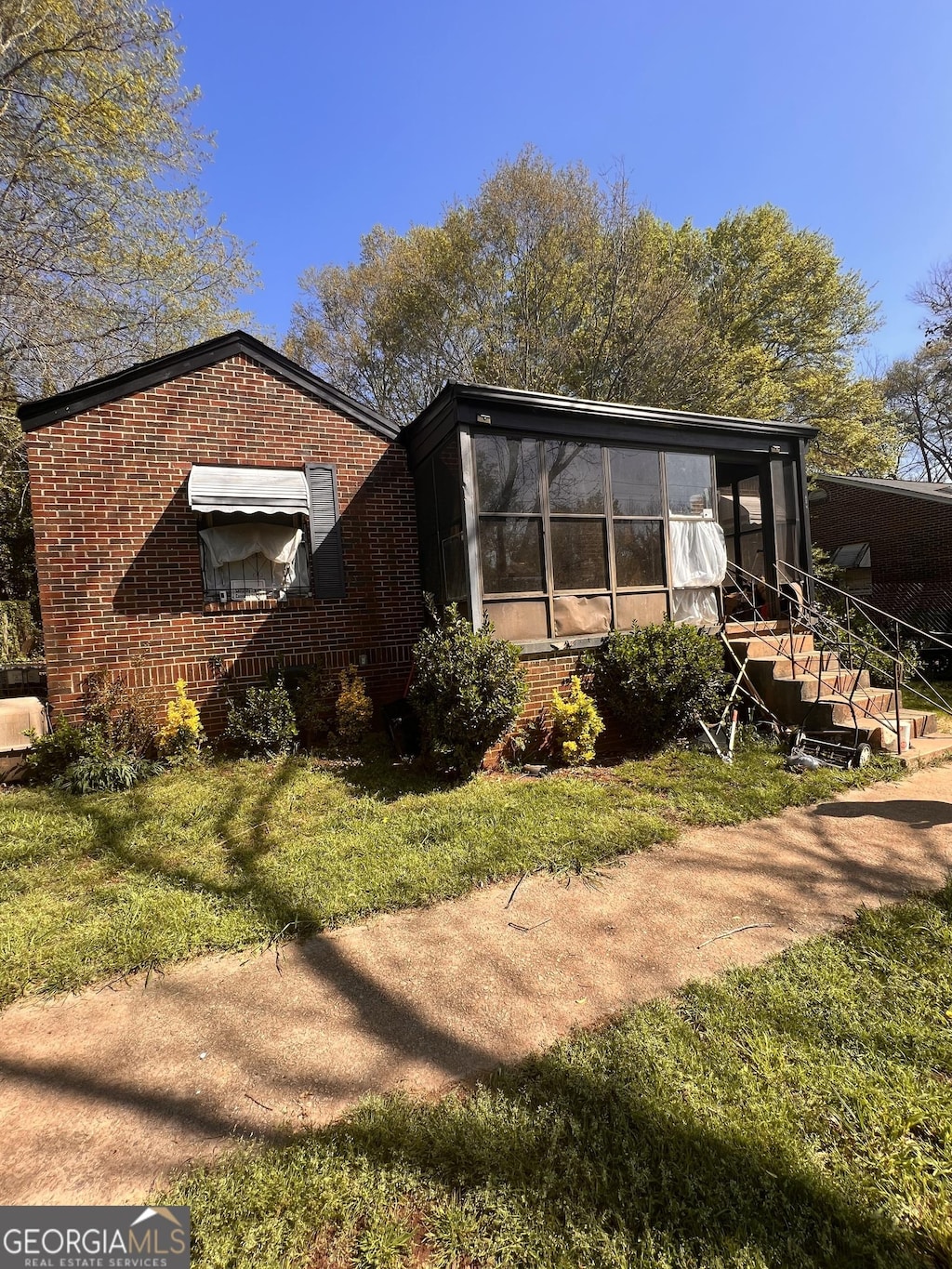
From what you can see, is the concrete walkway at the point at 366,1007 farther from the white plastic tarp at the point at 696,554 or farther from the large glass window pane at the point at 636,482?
the large glass window pane at the point at 636,482

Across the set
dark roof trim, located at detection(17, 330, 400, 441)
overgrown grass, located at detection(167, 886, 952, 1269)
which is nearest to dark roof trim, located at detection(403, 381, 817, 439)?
dark roof trim, located at detection(17, 330, 400, 441)

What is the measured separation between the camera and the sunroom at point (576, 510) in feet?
19.8

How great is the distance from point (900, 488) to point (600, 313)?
956 centimetres

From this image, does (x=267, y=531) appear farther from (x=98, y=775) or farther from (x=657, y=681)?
(x=657, y=681)

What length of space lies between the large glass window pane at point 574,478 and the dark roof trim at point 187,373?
2.23 metres

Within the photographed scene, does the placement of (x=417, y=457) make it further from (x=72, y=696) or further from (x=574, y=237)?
(x=574, y=237)

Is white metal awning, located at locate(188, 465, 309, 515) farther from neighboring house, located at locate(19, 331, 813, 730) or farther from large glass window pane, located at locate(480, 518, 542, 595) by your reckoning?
large glass window pane, located at locate(480, 518, 542, 595)

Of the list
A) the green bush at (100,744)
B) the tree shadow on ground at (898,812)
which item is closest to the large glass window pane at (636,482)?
the tree shadow on ground at (898,812)

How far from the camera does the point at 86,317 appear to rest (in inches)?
395

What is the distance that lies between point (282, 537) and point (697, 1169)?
637 centimetres

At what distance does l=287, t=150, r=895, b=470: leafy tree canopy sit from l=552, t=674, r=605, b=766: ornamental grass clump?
36.7 feet

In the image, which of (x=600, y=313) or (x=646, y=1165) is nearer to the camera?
(x=646, y=1165)

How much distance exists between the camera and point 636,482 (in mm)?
6969

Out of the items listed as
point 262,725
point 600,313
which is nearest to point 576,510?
point 262,725
